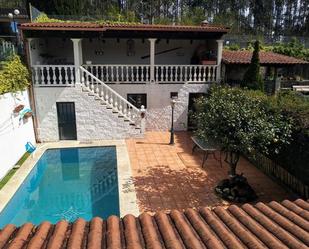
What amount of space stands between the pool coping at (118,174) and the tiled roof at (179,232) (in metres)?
4.56

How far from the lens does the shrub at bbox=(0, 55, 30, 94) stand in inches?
472

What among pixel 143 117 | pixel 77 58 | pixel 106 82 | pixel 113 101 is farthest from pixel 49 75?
pixel 143 117

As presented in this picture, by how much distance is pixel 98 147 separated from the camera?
14781 millimetres

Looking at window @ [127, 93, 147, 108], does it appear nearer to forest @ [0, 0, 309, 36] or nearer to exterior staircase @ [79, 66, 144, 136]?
exterior staircase @ [79, 66, 144, 136]

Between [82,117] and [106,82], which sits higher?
Answer: [106,82]

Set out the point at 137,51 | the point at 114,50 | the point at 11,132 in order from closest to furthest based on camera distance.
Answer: the point at 11,132
the point at 114,50
the point at 137,51

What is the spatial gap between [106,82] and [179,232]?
13754 millimetres

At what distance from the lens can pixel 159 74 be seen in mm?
17203

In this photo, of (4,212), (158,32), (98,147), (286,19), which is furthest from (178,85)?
(286,19)

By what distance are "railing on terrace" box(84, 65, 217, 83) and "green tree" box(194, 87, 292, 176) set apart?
763 cm

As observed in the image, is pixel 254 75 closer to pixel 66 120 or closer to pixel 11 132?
pixel 66 120

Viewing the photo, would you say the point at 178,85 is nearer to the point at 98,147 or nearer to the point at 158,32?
the point at 158,32

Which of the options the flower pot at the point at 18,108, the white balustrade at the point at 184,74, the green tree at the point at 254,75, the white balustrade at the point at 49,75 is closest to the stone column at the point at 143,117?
the white balustrade at the point at 184,74

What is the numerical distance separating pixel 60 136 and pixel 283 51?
77.2 feet
